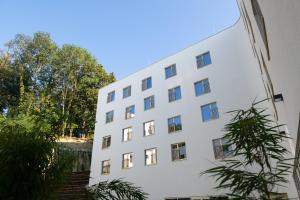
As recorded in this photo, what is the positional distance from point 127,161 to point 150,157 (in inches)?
102

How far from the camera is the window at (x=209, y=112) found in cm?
1753

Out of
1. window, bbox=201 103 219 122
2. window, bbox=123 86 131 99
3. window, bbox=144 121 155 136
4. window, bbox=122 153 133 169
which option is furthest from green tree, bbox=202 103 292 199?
window, bbox=123 86 131 99

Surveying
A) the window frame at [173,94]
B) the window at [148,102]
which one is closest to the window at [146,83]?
the window at [148,102]

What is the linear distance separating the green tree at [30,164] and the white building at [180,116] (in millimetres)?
13045

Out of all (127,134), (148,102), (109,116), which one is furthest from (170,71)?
(109,116)

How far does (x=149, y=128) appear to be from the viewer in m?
21.1

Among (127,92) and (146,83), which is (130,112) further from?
(146,83)

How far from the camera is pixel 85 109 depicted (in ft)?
119

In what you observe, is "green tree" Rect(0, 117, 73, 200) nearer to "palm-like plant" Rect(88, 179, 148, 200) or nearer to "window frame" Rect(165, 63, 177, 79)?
"palm-like plant" Rect(88, 179, 148, 200)

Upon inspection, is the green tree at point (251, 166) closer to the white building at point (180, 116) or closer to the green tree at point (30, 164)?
the green tree at point (30, 164)

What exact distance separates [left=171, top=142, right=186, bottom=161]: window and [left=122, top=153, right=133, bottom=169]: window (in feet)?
14.3

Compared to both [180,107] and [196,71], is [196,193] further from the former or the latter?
[196,71]

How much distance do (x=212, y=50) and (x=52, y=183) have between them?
1833 cm

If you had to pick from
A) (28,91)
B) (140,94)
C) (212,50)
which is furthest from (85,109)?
(212,50)
